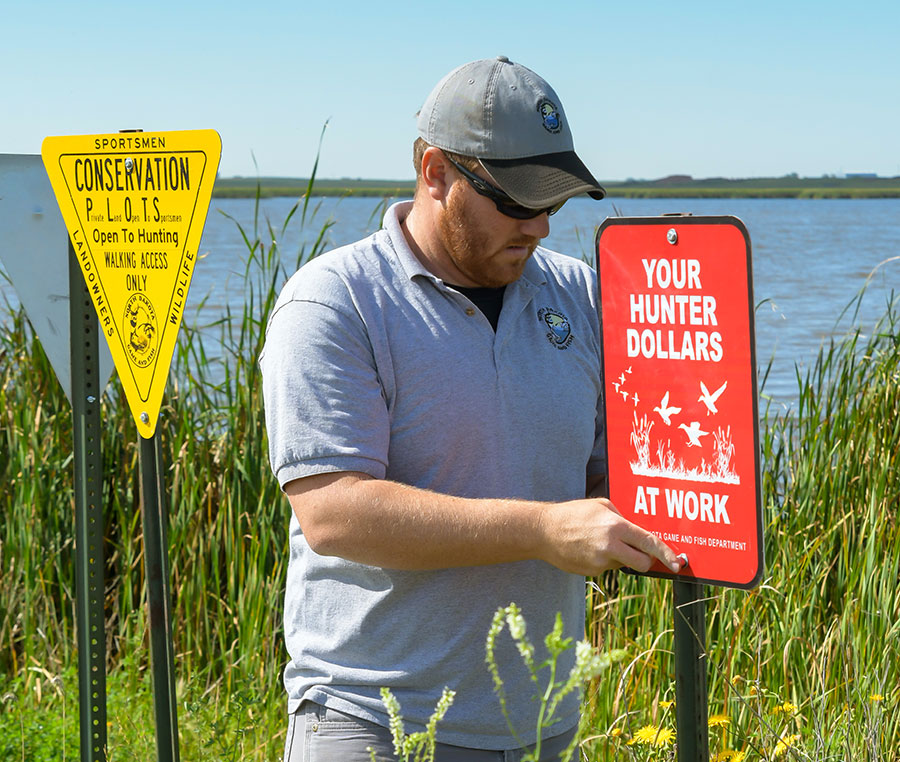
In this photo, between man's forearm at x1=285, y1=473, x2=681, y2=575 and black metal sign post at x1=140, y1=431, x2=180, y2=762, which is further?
black metal sign post at x1=140, y1=431, x2=180, y2=762

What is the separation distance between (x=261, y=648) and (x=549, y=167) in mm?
2247

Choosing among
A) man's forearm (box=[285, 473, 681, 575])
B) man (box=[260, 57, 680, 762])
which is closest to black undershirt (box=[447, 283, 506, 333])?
man (box=[260, 57, 680, 762])

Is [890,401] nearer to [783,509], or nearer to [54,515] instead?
[783,509]

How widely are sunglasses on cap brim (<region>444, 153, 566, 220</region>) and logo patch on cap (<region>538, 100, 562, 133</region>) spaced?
0.49 ft

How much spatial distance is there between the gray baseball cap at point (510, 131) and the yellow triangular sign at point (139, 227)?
16.9 inches

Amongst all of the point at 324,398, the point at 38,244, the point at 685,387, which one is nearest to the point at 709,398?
the point at 685,387

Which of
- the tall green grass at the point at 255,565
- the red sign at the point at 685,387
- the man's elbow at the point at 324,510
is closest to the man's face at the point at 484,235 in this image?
the red sign at the point at 685,387

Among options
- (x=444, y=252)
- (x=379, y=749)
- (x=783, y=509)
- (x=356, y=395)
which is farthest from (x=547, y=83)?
(x=783, y=509)

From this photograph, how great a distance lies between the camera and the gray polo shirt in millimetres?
1828

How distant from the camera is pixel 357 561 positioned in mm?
1821

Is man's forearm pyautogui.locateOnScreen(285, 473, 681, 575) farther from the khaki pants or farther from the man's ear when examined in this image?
the man's ear

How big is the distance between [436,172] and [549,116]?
22 cm

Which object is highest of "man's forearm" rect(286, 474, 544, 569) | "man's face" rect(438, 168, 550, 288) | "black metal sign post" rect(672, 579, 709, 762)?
"man's face" rect(438, 168, 550, 288)

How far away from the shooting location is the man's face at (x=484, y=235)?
1938 millimetres
